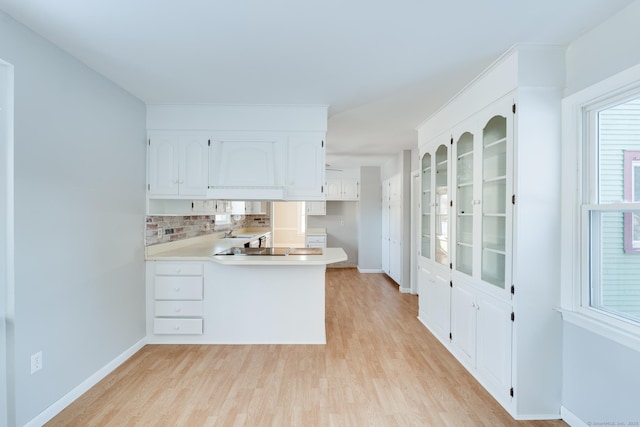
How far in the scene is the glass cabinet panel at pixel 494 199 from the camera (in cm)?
243

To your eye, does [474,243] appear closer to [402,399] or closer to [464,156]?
[464,156]

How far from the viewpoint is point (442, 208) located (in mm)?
3572

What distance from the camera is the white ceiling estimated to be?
1.78 meters

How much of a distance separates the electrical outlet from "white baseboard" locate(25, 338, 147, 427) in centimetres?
30

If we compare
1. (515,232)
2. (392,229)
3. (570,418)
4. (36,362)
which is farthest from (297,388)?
(392,229)

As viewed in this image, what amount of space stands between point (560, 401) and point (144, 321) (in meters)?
3.67

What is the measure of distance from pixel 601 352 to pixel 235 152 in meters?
3.37

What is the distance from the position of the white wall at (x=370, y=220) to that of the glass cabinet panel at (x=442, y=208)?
3.76 meters

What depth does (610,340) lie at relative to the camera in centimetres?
186

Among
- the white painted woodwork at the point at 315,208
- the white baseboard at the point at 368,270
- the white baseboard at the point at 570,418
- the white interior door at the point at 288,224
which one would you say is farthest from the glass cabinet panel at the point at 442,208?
the white interior door at the point at 288,224

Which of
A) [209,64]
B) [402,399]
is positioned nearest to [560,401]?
[402,399]

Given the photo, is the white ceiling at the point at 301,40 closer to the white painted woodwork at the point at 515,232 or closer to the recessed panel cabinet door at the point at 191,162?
the white painted woodwork at the point at 515,232

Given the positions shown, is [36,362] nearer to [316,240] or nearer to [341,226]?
[316,240]

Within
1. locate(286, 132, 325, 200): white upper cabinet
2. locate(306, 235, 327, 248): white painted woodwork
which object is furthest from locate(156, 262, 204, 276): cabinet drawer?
locate(306, 235, 327, 248): white painted woodwork
